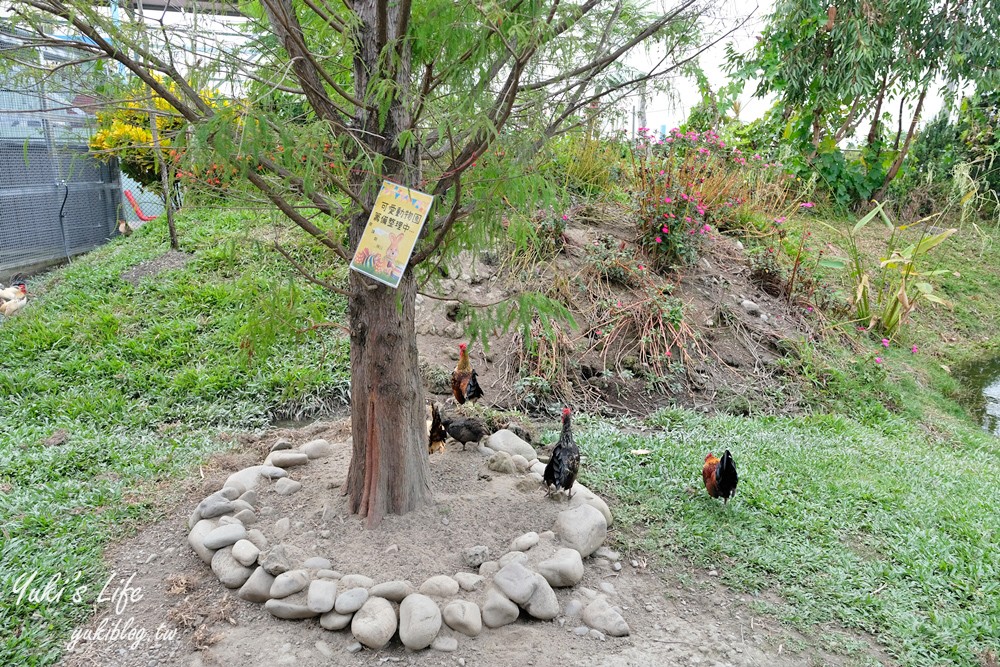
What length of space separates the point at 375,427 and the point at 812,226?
7.89m

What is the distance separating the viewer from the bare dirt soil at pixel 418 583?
254cm

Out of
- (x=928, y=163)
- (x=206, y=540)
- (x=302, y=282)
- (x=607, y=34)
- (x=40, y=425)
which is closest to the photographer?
(x=607, y=34)

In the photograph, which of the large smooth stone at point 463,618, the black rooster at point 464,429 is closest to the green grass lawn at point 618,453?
the black rooster at point 464,429

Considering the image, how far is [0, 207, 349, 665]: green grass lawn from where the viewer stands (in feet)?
9.62

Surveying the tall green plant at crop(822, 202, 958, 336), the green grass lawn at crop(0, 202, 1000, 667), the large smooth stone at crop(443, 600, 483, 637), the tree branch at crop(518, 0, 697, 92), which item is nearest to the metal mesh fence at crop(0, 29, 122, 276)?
the green grass lawn at crop(0, 202, 1000, 667)

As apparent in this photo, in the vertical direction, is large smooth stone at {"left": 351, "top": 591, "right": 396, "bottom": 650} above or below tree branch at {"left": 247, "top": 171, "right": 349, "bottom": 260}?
below

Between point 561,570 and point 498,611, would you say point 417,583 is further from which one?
point 561,570

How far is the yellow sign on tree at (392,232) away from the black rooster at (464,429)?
5.20 feet

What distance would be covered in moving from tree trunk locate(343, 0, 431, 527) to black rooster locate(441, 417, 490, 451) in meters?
0.62

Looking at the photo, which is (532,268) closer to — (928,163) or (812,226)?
(812,226)

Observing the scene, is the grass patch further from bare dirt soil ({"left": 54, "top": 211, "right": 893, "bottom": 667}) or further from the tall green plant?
the tall green plant

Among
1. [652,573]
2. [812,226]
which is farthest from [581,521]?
[812,226]

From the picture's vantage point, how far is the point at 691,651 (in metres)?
2.61

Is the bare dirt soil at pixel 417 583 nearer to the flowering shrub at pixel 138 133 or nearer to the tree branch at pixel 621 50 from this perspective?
the tree branch at pixel 621 50
